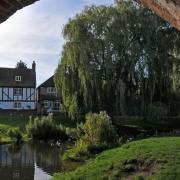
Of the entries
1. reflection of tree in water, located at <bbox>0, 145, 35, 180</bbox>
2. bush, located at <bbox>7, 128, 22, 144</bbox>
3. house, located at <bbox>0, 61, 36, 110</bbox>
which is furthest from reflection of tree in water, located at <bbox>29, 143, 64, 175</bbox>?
house, located at <bbox>0, 61, 36, 110</bbox>

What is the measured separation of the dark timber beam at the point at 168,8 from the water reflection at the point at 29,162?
20706 millimetres

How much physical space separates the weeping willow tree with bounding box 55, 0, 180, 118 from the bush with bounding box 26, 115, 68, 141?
1.94 meters

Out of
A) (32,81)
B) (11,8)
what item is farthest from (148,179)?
(32,81)

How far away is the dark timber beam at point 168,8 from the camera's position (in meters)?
1.90

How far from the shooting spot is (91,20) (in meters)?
39.6

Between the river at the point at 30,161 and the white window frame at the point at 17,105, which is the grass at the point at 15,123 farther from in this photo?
the white window frame at the point at 17,105

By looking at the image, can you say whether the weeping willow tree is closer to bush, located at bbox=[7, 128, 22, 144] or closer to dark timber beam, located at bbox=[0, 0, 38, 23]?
bush, located at bbox=[7, 128, 22, 144]

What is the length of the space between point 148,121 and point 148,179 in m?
23.3

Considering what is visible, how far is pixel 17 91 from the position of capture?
68500 millimetres

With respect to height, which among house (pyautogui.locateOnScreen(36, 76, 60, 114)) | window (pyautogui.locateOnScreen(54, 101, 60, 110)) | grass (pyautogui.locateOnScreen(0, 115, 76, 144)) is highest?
house (pyautogui.locateOnScreen(36, 76, 60, 114))

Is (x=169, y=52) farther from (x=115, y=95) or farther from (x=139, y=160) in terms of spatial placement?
(x=139, y=160)

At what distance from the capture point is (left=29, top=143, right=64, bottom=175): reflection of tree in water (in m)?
25.4

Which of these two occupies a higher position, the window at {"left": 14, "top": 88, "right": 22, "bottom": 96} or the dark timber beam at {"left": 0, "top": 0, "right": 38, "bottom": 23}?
the window at {"left": 14, "top": 88, "right": 22, "bottom": 96}

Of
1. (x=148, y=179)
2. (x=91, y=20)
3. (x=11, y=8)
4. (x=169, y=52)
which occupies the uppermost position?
(x=91, y=20)
